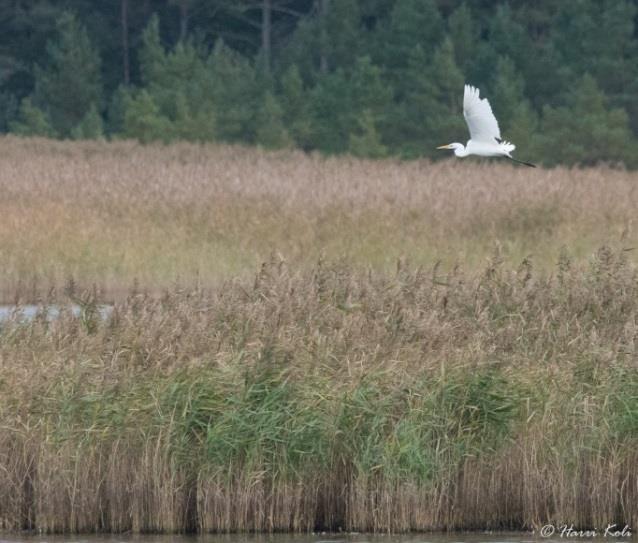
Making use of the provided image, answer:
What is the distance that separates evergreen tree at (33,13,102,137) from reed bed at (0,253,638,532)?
36602mm

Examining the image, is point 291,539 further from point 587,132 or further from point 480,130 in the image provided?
point 587,132

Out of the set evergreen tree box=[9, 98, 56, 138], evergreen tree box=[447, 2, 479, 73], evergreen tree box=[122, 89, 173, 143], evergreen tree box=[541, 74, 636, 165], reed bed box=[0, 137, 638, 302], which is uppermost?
evergreen tree box=[447, 2, 479, 73]

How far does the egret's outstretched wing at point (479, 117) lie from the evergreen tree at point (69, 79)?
3063 centimetres

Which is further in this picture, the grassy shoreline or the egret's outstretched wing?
the egret's outstretched wing

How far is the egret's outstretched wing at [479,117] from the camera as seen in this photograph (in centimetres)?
1464

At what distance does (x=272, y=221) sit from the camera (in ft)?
61.2

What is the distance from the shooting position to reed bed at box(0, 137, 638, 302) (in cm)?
1712

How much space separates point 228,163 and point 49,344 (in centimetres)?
1529

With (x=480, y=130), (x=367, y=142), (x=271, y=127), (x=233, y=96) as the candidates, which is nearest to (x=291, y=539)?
(x=480, y=130)

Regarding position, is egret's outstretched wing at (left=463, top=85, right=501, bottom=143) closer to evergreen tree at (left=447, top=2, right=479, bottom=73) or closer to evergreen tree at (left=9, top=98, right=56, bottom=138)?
evergreen tree at (left=447, top=2, right=479, bottom=73)

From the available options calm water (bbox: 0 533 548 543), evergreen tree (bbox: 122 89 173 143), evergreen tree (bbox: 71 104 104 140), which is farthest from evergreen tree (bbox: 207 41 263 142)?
calm water (bbox: 0 533 548 543)

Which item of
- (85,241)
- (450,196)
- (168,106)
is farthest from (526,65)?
(85,241)

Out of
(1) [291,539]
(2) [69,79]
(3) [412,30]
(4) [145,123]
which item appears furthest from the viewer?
(2) [69,79]

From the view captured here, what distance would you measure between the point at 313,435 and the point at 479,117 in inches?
270
